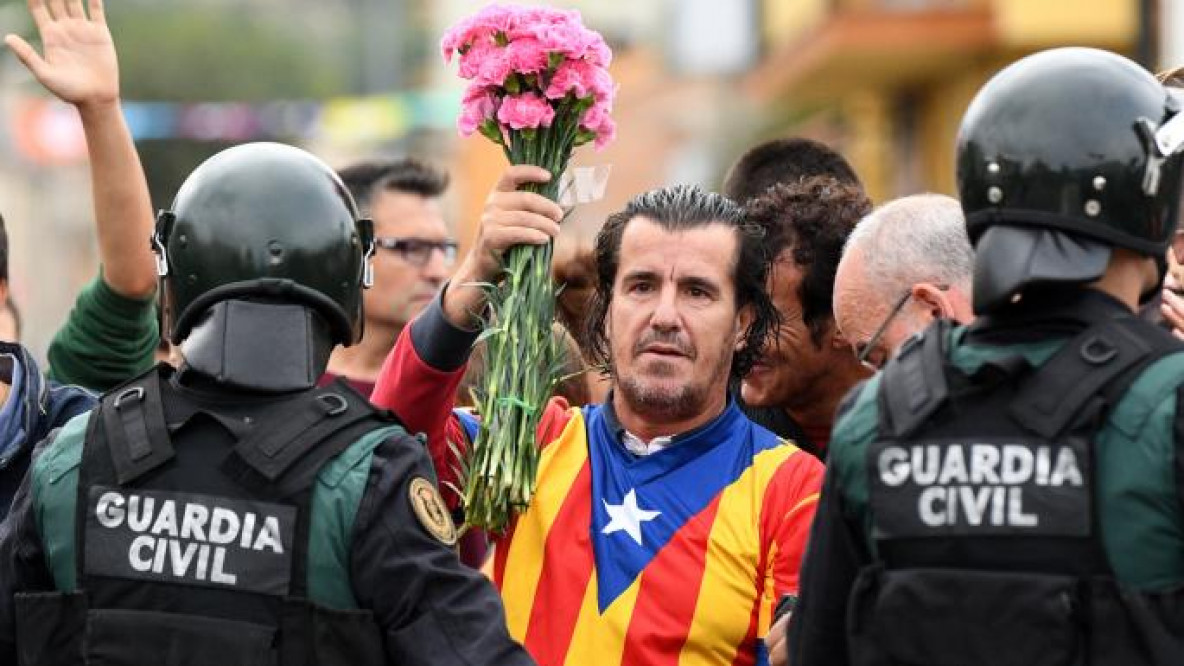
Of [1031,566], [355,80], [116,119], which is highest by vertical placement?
[116,119]

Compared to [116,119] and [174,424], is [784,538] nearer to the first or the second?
[174,424]

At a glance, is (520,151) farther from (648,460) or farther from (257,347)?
(257,347)

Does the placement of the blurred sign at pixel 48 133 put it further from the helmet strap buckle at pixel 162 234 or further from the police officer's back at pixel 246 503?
the police officer's back at pixel 246 503

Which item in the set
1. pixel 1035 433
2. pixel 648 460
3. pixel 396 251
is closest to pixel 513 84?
pixel 648 460

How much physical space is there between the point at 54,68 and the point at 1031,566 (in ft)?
10.2

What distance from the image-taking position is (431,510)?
Result: 446 cm

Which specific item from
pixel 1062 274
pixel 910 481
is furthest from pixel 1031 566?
pixel 1062 274

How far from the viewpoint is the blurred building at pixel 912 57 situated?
75.1ft

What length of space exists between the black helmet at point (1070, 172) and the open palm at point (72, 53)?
2661 millimetres

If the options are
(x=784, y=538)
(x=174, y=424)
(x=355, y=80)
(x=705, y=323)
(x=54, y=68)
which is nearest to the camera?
(x=174, y=424)

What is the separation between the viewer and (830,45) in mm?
24984

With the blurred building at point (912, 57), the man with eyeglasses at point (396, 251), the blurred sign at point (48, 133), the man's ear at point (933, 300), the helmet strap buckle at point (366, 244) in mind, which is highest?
the helmet strap buckle at point (366, 244)

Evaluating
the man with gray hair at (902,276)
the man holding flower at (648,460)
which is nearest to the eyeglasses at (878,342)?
the man with gray hair at (902,276)

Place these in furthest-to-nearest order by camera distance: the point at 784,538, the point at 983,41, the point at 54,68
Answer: the point at 983,41 < the point at 54,68 < the point at 784,538
